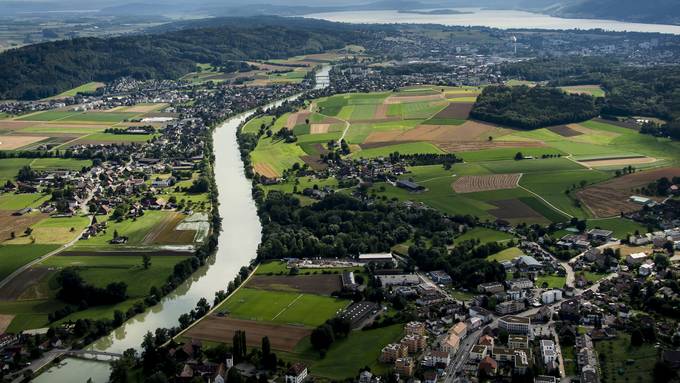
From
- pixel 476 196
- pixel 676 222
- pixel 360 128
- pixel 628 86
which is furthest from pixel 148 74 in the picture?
pixel 676 222

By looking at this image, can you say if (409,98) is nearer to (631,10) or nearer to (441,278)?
(441,278)

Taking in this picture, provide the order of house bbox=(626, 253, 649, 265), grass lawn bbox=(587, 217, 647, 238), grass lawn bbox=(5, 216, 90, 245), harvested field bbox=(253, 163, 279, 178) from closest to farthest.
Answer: house bbox=(626, 253, 649, 265) < grass lawn bbox=(587, 217, 647, 238) < grass lawn bbox=(5, 216, 90, 245) < harvested field bbox=(253, 163, 279, 178)

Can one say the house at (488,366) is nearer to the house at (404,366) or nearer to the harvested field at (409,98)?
the house at (404,366)

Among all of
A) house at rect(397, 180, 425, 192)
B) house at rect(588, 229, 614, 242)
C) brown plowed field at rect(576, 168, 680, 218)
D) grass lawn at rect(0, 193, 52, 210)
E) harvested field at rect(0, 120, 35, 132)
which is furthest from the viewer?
harvested field at rect(0, 120, 35, 132)

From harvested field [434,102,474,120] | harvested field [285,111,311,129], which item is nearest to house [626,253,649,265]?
harvested field [434,102,474,120]

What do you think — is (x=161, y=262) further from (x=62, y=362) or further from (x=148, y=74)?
(x=148, y=74)

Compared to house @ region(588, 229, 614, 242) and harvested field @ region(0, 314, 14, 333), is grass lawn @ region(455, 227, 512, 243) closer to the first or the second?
house @ region(588, 229, 614, 242)
